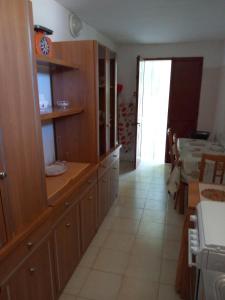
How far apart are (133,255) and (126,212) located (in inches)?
31.1

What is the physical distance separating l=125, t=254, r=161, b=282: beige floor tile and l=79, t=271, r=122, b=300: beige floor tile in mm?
139

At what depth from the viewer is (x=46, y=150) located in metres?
2.19

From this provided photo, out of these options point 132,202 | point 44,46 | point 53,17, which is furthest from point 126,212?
point 53,17

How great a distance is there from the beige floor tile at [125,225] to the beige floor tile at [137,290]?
674 millimetres

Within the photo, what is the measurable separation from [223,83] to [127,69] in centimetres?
179

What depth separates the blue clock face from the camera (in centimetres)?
172

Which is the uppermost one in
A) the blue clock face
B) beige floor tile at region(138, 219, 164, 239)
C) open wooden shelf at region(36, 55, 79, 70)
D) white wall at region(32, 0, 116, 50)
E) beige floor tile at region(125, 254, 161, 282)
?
white wall at region(32, 0, 116, 50)

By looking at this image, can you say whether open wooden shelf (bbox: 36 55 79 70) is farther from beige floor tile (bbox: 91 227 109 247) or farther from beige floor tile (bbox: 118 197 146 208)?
beige floor tile (bbox: 118 197 146 208)

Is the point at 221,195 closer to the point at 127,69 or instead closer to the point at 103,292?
the point at 103,292

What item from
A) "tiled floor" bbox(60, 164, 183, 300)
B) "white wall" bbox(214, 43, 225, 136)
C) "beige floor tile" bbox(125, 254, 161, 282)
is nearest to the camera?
"tiled floor" bbox(60, 164, 183, 300)

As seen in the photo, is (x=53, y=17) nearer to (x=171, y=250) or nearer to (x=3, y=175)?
(x=3, y=175)

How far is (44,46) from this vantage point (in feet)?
5.72

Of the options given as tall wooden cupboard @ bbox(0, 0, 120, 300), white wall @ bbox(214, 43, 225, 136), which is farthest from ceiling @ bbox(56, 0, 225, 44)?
white wall @ bbox(214, 43, 225, 136)

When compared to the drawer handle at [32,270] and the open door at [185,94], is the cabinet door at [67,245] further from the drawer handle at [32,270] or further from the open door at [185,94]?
the open door at [185,94]
